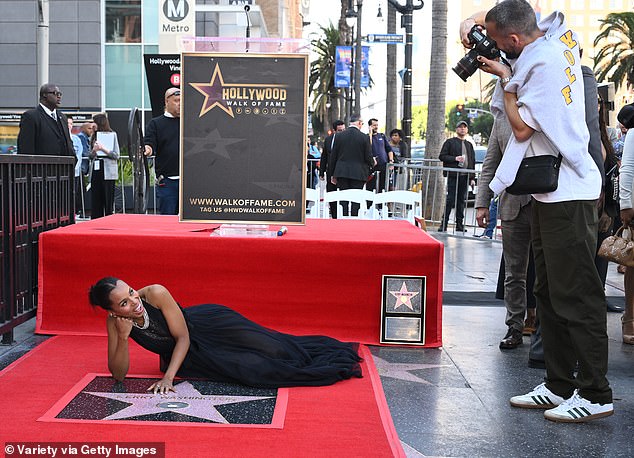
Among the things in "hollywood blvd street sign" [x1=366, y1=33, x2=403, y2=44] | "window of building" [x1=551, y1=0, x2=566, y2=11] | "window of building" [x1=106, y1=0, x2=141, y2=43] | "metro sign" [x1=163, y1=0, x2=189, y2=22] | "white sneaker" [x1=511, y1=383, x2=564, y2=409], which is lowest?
"white sneaker" [x1=511, y1=383, x2=564, y2=409]

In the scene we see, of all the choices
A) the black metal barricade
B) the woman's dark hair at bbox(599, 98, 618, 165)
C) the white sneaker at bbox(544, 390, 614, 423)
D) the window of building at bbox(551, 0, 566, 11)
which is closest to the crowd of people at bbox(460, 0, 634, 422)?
the white sneaker at bbox(544, 390, 614, 423)

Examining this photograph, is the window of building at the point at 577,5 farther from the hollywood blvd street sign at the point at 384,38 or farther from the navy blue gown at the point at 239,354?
the navy blue gown at the point at 239,354

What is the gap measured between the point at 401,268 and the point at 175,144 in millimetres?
3763

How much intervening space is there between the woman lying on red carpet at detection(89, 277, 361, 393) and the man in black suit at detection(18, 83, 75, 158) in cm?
494

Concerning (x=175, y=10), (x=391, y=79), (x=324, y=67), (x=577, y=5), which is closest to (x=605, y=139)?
(x=175, y=10)

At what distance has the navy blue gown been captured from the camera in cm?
537

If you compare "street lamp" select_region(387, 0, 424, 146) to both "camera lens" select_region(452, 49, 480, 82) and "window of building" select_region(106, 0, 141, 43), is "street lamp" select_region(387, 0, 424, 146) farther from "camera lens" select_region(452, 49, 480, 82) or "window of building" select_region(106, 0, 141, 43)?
"camera lens" select_region(452, 49, 480, 82)

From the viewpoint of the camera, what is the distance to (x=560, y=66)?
4.75 meters

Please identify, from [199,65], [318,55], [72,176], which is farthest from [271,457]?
[318,55]

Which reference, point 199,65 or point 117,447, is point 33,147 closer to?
point 199,65

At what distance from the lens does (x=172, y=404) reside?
4.95 metres

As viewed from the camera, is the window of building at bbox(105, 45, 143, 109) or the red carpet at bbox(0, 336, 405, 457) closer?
the red carpet at bbox(0, 336, 405, 457)

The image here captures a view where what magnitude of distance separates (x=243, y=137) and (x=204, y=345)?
216cm

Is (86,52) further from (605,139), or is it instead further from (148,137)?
(605,139)
